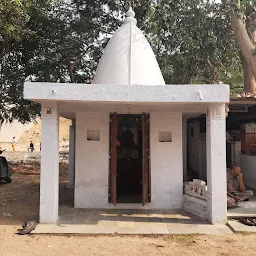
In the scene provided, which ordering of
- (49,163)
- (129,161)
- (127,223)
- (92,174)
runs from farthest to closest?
(129,161)
(92,174)
(127,223)
(49,163)

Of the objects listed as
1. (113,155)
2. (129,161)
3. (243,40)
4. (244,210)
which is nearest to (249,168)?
(244,210)

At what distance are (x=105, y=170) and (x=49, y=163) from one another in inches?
74.7

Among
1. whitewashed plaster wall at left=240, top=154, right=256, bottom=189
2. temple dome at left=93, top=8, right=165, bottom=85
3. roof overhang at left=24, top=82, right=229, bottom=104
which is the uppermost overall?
temple dome at left=93, top=8, right=165, bottom=85

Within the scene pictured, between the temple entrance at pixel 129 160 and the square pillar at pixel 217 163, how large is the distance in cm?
190

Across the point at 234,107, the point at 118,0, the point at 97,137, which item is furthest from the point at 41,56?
the point at 234,107

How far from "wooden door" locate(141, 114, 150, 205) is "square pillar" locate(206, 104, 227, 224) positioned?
1.84 metres

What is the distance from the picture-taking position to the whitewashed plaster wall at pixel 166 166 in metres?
8.40

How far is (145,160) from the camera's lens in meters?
8.24

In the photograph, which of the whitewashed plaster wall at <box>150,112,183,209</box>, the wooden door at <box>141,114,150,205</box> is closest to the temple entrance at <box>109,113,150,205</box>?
the wooden door at <box>141,114,150,205</box>

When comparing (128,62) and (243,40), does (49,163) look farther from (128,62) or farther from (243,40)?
(243,40)

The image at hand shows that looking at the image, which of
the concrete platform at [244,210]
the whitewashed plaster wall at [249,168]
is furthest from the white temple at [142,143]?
the whitewashed plaster wall at [249,168]

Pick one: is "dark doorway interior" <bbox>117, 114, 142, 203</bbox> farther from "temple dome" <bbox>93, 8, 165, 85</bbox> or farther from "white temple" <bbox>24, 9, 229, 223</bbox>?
"temple dome" <bbox>93, 8, 165, 85</bbox>

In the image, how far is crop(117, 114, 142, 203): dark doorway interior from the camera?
33.4ft

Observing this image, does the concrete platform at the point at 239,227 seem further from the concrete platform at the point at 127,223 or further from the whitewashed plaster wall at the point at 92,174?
the whitewashed plaster wall at the point at 92,174
